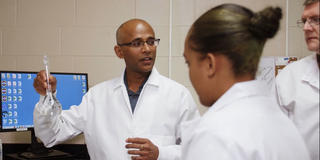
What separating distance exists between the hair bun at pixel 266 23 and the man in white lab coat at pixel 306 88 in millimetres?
258

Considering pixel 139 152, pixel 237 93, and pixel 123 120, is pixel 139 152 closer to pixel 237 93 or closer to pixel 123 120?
pixel 123 120

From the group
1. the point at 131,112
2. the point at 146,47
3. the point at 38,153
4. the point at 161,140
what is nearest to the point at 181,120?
the point at 161,140

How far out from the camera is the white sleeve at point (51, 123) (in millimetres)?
1549

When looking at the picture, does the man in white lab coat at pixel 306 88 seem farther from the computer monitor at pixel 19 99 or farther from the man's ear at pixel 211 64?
the computer monitor at pixel 19 99

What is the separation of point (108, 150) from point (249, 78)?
101 cm

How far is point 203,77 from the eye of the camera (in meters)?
0.92

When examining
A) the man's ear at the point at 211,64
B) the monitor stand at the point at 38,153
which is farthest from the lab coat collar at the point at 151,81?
the man's ear at the point at 211,64

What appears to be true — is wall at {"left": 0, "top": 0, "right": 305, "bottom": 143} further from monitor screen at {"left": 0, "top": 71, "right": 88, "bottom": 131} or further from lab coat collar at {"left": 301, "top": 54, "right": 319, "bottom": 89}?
lab coat collar at {"left": 301, "top": 54, "right": 319, "bottom": 89}

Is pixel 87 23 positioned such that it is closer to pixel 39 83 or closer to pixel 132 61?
pixel 132 61

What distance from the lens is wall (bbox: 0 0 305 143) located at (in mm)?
2406

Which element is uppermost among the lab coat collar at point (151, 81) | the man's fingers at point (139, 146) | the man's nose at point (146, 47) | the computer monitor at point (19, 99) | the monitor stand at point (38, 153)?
the man's nose at point (146, 47)

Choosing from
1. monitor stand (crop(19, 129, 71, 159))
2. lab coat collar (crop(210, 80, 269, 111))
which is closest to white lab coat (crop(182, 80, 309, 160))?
lab coat collar (crop(210, 80, 269, 111))

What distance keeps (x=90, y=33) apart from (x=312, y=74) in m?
1.67

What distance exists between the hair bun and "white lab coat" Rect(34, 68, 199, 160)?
0.87 meters
